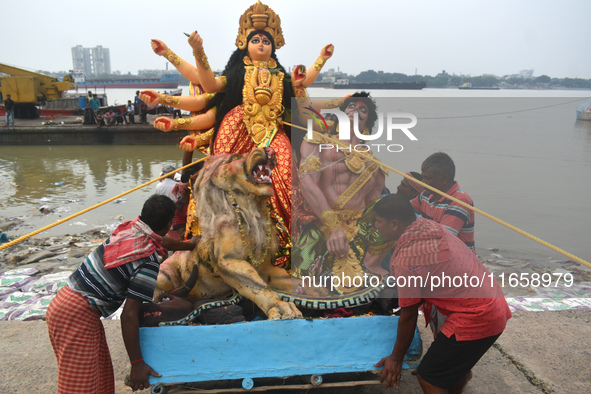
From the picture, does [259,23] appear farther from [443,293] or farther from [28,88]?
[28,88]

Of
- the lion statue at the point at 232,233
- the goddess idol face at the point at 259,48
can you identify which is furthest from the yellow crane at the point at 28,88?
the lion statue at the point at 232,233

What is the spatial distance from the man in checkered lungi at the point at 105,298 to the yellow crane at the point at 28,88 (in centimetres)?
2448

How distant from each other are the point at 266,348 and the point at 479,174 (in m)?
9.31

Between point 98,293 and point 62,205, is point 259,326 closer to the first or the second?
point 98,293

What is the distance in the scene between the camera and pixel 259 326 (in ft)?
8.36

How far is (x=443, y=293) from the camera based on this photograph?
7.89ft

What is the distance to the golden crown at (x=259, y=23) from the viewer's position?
12.1 feet

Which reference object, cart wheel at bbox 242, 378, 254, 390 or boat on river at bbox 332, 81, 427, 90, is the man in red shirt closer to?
cart wheel at bbox 242, 378, 254, 390

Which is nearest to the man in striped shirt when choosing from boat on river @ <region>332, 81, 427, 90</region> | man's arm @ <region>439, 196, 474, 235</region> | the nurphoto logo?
man's arm @ <region>439, 196, 474, 235</region>

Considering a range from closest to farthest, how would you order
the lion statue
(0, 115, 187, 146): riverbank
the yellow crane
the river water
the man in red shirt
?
the man in red shirt → the lion statue → the river water → (0, 115, 187, 146): riverbank → the yellow crane

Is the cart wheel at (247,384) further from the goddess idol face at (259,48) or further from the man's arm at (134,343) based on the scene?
the goddess idol face at (259,48)

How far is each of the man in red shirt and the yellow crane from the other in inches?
997

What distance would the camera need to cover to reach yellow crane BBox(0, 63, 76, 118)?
22.6 meters

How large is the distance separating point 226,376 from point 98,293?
83 centimetres
